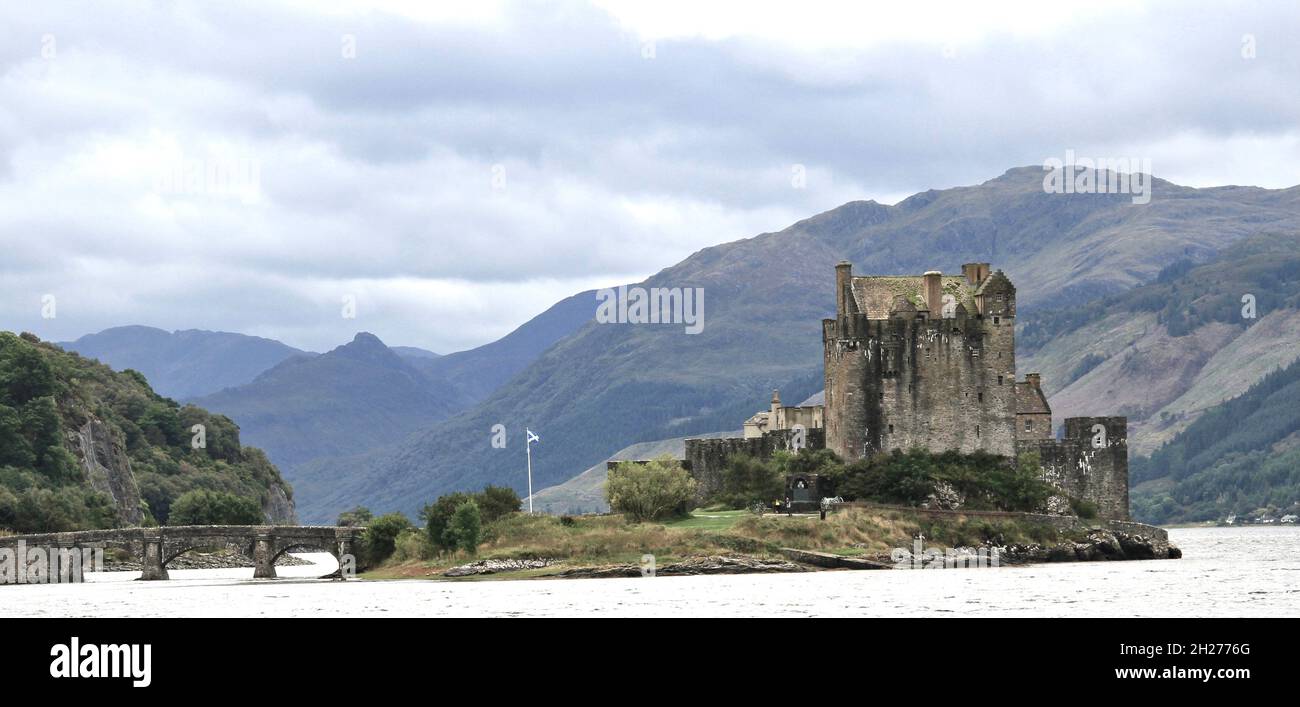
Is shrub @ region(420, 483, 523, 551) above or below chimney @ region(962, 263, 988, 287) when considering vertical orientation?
below

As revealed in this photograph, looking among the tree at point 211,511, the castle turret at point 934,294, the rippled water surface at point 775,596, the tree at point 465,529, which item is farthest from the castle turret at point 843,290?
the tree at point 211,511

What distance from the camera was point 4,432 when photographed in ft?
626

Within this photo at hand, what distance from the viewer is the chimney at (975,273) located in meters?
127

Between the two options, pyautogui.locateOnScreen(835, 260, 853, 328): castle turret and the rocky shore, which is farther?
pyautogui.locateOnScreen(835, 260, 853, 328): castle turret

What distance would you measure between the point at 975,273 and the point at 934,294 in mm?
5864

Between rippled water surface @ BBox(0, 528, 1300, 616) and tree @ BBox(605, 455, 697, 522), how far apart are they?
47.2 feet

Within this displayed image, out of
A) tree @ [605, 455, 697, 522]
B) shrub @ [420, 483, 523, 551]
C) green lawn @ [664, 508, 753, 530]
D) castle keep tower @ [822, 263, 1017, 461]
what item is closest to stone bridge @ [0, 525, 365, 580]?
shrub @ [420, 483, 523, 551]

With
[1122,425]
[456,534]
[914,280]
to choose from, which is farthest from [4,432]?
[1122,425]

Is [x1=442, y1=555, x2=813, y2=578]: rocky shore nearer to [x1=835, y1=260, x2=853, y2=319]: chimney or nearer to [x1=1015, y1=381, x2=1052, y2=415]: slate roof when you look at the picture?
[x1=835, y1=260, x2=853, y2=319]: chimney

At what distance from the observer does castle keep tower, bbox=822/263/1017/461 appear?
12169 cm

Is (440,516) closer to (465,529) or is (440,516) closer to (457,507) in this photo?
(457,507)
